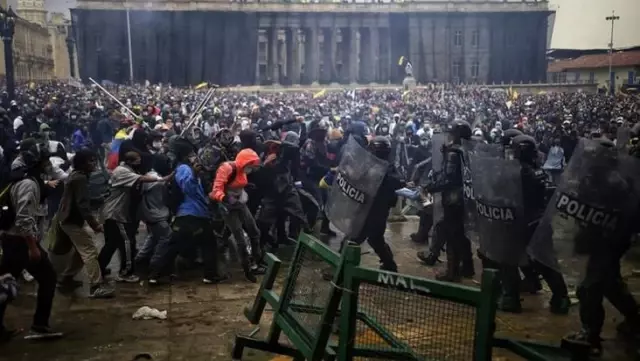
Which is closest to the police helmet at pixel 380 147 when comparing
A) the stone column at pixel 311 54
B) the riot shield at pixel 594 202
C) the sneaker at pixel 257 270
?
the sneaker at pixel 257 270

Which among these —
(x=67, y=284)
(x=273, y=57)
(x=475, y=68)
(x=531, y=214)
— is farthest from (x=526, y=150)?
(x=475, y=68)

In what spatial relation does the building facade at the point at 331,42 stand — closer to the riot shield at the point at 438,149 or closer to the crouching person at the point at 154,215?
the crouching person at the point at 154,215

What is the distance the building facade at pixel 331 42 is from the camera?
56719 mm

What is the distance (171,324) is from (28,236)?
1414 mm

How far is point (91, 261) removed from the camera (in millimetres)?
6008

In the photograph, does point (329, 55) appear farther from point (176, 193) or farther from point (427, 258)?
point (176, 193)

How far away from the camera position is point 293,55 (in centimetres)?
6191

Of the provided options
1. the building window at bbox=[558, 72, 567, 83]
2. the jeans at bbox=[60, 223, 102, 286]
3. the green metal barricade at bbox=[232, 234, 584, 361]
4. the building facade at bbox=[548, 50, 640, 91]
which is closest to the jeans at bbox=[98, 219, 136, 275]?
the jeans at bbox=[60, 223, 102, 286]

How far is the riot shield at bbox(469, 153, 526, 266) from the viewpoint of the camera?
5.39 m

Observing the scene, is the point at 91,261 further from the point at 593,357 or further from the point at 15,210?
the point at 593,357

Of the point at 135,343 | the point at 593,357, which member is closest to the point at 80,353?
the point at 135,343

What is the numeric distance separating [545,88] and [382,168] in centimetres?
5147

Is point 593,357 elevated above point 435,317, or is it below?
below

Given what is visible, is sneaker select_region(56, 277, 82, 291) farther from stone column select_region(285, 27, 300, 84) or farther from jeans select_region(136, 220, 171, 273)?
stone column select_region(285, 27, 300, 84)
